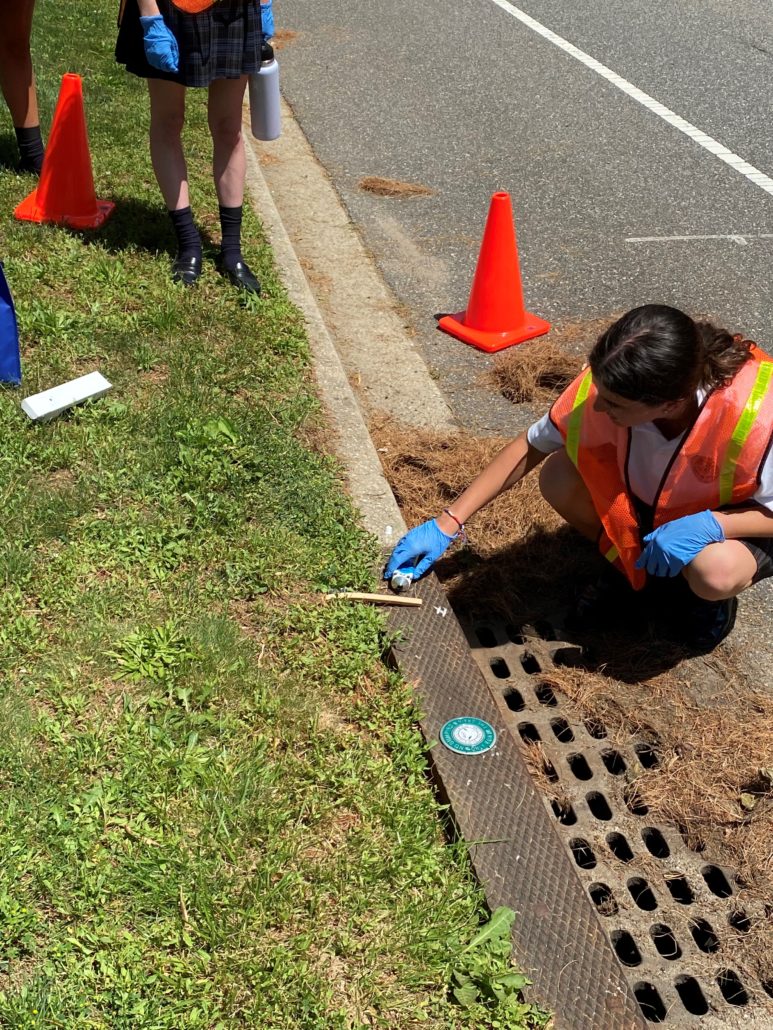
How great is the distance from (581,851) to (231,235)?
303 centimetres

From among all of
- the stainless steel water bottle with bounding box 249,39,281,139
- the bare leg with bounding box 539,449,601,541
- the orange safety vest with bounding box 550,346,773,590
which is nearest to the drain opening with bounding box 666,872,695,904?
the orange safety vest with bounding box 550,346,773,590

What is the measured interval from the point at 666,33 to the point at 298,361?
22.8 feet

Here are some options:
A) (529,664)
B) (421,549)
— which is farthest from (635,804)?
(421,549)

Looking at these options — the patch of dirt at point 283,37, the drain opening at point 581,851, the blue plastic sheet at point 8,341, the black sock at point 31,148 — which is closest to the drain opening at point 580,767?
the drain opening at point 581,851

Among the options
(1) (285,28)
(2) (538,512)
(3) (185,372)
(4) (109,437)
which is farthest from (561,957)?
(1) (285,28)

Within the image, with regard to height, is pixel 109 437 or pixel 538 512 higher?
pixel 109 437

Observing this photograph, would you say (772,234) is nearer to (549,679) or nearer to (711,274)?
(711,274)

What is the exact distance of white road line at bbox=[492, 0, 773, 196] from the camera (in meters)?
6.65

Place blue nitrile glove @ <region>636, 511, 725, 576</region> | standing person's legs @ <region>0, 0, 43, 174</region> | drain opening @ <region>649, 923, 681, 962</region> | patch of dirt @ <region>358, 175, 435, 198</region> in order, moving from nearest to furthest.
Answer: drain opening @ <region>649, 923, 681, 962</region>
blue nitrile glove @ <region>636, 511, 725, 576</region>
standing person's legs @ <region>0, 0, 43, 174</region>
patch of dirt @ <region>358, 175, 435, 198</region>

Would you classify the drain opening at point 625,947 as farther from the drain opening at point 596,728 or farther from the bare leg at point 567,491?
the bare leg at point 567,491

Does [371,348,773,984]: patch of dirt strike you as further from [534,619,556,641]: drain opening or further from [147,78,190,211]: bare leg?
[147,78,190,211]: bare leg

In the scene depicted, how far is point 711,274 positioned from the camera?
5.33 meters

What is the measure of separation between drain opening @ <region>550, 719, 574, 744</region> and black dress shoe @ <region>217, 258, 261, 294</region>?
2.35m

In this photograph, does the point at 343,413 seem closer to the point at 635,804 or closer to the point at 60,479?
the point at 60,479
